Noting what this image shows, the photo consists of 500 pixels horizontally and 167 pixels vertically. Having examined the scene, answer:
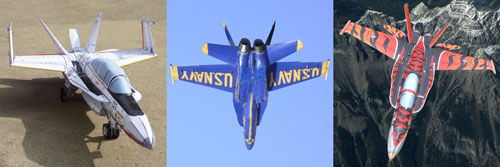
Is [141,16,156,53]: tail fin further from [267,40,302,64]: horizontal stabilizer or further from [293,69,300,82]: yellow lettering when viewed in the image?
[293,69,300,82]: yellow lettering

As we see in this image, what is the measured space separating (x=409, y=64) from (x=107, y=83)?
9.69 meters

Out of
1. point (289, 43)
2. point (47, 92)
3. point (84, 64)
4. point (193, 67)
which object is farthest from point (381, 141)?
point (47, 92)

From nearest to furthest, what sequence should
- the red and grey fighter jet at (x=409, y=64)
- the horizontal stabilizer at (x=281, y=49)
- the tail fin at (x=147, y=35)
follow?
the red and grey fighter jet at (x=409, y=64) → the horizontal stabilizer at (x=281, y=49) → the tail fin at (x=147, y=35)

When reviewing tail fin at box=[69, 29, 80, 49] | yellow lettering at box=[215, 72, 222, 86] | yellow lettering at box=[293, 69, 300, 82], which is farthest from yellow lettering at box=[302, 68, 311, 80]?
tail fin at box=[69, 29, 80, 49]

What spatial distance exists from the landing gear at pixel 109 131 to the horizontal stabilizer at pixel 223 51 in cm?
417

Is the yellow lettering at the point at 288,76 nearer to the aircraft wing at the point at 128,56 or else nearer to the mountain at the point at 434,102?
the mountain at the point at 434,102

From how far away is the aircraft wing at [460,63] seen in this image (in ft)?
52.4

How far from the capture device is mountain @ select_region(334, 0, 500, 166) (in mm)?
17484

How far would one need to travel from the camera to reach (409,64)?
1593cm

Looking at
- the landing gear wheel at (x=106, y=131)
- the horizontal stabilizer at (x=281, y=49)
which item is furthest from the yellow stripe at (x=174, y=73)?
the landing gear wheel at (x=106, y=131)

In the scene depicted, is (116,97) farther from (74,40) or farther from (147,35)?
(74,40)

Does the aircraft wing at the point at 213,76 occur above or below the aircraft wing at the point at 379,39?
below

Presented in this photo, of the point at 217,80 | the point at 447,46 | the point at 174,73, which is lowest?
the point at 217,80

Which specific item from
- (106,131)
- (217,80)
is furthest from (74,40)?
(217,80)
